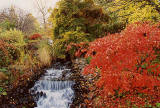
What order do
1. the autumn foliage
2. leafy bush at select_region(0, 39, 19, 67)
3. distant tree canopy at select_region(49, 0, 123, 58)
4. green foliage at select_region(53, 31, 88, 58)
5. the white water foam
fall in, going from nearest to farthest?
the autumn foliage → the white water foam → leafy bush at select_region(0, 39, 19, 67) → green foliage at select_region(53, 31, 88, 58) → distant tree canopy at select_region(49, 0, 123, 58)

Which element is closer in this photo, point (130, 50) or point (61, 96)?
point (130, 50)

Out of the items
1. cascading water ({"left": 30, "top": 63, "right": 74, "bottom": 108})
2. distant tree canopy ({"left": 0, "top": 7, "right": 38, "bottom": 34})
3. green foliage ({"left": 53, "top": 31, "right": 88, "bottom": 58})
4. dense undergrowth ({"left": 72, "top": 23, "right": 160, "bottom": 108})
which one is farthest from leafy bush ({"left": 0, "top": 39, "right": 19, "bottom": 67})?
distant tree canopy ({"left": 0, "top": 7, "right": 38, "bottom": 34})

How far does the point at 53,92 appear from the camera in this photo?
6277mm

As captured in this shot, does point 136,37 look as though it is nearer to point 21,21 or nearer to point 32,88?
point 32,88

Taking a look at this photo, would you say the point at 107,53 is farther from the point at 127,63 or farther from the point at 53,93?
the point at 53,93

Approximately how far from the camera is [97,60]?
4.01 metres

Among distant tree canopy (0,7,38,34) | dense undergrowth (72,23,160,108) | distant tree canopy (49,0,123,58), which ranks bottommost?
dense undergrowth (72,23,160,108)

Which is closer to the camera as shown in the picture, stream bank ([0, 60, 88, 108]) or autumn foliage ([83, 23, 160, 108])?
autumn foliage ([83, 23, 160, 108])

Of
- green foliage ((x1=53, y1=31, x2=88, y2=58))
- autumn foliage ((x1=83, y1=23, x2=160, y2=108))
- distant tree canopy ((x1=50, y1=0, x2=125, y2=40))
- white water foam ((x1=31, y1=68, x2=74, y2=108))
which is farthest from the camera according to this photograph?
distant tree canopy ((x1=50, y1=0, x2=125, y2=40))

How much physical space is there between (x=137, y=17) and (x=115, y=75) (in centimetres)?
459

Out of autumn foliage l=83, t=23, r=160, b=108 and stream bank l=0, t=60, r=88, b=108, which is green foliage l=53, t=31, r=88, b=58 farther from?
autumn foliage l=83, t=23, r=160, b=108

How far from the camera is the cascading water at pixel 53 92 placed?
19.1ft

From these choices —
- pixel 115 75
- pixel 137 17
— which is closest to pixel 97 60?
pixel 115 75

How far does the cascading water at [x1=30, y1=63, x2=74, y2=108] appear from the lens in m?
5.81
